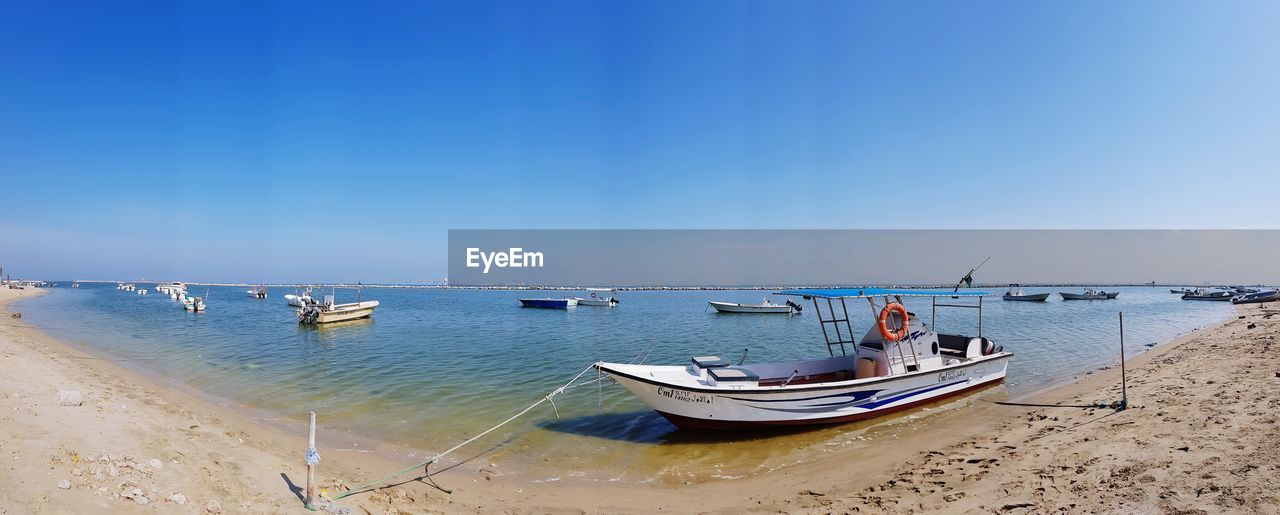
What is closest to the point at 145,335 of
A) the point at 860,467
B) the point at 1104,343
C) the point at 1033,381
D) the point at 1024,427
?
the point at 860,467

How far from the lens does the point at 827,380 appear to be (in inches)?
528

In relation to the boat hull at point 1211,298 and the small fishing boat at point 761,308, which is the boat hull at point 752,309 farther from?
the boat hull at point 1211,298

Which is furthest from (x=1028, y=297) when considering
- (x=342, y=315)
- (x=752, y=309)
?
(x=342, y=315)

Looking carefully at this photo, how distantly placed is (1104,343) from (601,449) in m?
29.4

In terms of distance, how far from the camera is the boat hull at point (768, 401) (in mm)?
10609

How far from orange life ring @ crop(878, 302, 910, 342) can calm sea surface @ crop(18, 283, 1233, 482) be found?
2322 millimetres

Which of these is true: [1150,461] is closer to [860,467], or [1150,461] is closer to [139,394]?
[860,467]

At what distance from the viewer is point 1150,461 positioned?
697 cm

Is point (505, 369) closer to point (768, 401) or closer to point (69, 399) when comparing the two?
point (69, 399)

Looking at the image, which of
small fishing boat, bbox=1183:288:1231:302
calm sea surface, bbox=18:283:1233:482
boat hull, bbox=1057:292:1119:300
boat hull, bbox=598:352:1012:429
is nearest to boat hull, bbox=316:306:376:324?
calm sea surface, bbox=18:283:1233:482

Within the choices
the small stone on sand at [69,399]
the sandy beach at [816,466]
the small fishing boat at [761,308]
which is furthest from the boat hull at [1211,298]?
the small stone on sand at [69,399]

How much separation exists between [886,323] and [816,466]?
15.5 feet

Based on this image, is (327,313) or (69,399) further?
(327,313)

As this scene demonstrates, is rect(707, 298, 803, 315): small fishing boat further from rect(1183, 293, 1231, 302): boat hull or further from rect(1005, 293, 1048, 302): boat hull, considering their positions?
rect(1183, 293, 1231, 302): boat hull
